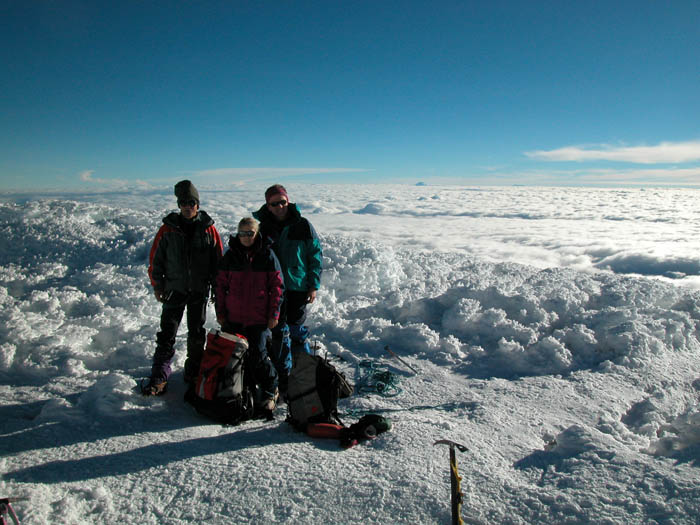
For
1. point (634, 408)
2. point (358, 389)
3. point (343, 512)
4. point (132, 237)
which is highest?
point (132, 237)

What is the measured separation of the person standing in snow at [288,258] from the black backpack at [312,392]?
0.34 meters

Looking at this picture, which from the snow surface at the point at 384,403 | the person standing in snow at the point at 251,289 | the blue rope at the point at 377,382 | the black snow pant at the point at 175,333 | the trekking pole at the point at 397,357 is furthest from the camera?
the trekking pole at the point at 397,357

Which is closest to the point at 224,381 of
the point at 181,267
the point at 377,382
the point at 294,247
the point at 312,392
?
the point at 312,392

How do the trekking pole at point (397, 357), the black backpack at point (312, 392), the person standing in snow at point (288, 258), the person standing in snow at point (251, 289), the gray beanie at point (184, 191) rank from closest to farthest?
the black backpack at point (312, 392) → the person standing in snow at point (251, 289) → the gray beanie at point (184, 191) → the person standing in snow at point (288, 258) → the trekking pole at point (397, 357)

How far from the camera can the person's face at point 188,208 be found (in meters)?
3.36

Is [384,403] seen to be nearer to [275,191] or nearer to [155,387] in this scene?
[155,387]

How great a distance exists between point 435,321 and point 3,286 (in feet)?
22.8

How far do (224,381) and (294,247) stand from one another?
1301 millimetres

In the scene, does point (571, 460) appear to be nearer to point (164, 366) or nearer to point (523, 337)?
point (523, 337)

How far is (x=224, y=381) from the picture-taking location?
300 cm

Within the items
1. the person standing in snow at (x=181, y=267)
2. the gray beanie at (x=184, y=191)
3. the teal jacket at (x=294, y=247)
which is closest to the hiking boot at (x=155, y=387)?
the person standing in snow at (x=181, y=267)

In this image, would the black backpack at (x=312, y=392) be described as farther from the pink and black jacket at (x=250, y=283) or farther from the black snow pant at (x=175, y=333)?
the black snow pant at (x=175, y=333)

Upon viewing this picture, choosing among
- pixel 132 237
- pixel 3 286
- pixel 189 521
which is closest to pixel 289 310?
pixel 189 521

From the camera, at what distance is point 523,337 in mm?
5258
